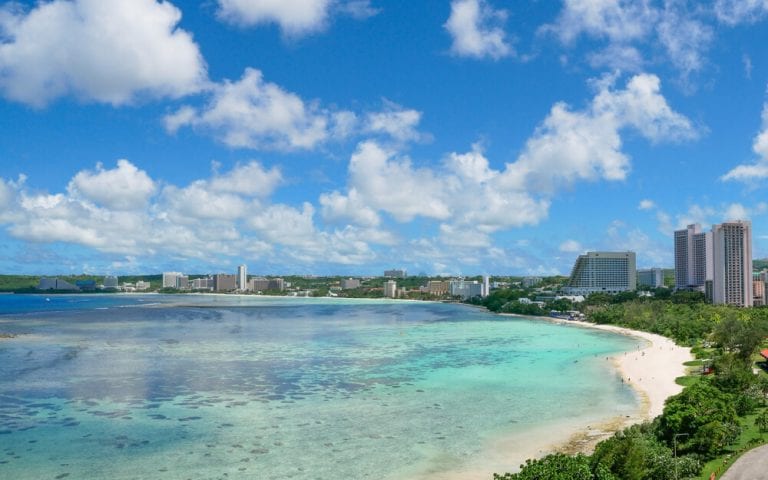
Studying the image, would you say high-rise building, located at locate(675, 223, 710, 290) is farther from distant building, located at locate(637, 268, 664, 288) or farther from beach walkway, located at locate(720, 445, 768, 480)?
beach walkway, located at locate(720, 445, 768, 480)

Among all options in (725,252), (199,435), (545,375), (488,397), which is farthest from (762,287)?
(199,435)

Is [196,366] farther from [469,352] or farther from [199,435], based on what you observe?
[469,352]

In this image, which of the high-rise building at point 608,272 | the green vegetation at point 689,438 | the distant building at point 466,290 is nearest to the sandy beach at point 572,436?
the green vegetation at point 689,438

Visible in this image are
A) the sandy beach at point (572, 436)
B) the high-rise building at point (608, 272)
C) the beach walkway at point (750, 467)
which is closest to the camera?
the beach walkway at point (750, 467)

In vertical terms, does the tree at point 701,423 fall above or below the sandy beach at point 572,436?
Answer: above

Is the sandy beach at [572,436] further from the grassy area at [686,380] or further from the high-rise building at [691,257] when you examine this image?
the high-rise building at [691,257]
